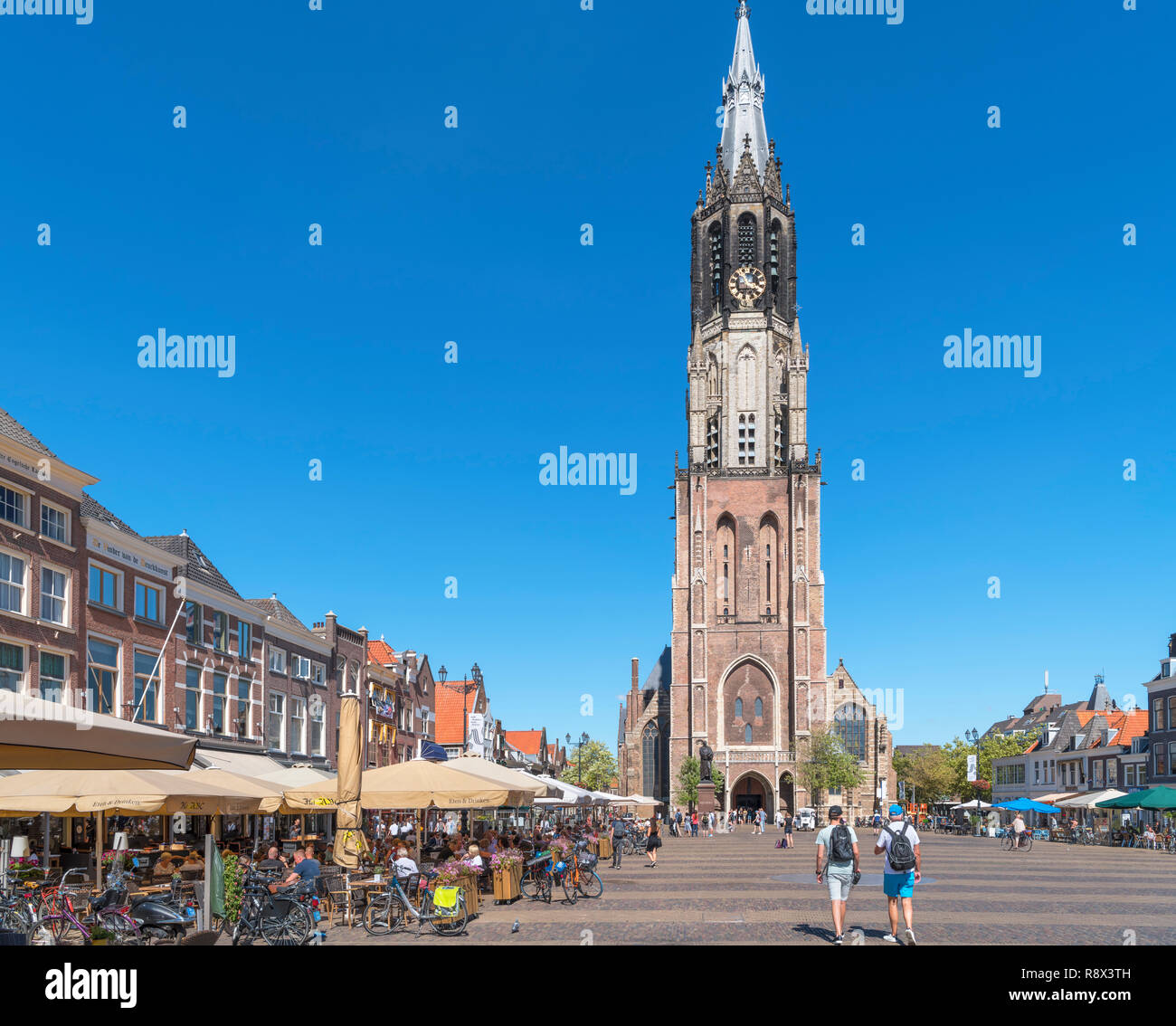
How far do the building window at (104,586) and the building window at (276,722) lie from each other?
38.2 ft

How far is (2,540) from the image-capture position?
26609 millimetres

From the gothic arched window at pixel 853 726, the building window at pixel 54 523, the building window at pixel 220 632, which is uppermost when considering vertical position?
the building window at pixel 54 523

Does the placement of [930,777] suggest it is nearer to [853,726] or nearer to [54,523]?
[853,726]

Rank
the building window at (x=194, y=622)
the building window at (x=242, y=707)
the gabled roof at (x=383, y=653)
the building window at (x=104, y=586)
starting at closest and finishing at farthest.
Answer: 1. the building window at (x=104, y=586)
2. the building window at (x=194, y=622)
3. the building window at (x=242, y=707)
4. the gabled roof at (x=383, y=653)

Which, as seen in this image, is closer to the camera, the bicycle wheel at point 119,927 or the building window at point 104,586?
the bicycle wheel at point 119,927

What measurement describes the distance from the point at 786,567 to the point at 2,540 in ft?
211

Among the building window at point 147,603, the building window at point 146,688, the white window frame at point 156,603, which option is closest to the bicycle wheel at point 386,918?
the building window at point 146,688

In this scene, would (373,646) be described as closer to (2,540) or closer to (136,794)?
(2,540)

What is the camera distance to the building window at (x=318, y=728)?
4731cm

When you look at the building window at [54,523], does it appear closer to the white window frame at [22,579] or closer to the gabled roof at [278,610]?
the white window frame at [22,579]

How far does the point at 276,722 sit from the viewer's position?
142 feet

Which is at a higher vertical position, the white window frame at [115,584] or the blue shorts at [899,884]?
the white window frame at [115,584]

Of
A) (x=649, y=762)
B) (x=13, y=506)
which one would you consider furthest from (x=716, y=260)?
(x=13, y=506)

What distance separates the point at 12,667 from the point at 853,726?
74277 millimetres
